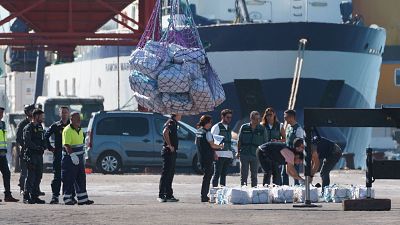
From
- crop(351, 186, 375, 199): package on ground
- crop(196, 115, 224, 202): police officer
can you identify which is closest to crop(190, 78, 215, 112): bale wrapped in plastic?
crop(196, 115, 224, 202): police officer

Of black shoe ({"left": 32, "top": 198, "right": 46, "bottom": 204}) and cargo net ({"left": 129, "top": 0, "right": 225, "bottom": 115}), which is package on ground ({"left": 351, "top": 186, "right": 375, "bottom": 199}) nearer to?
cargo net ({"left": 129, "top": 0, "right": 225, "bottom": 115})

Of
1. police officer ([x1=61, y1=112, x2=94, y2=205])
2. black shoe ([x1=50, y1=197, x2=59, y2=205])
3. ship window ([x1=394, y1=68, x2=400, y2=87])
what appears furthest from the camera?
ship window ([x1=394, y1=68, x2=400, y2=87])

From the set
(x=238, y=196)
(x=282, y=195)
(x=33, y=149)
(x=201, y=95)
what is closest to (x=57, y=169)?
(x=33, y=149)

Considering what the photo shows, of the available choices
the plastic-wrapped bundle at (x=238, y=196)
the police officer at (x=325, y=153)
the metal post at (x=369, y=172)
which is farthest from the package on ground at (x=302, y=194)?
the metal post at (x=369, y=172)

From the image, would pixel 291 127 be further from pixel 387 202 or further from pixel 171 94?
pixel 387 202

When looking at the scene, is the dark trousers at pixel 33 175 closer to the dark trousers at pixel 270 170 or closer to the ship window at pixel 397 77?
the dark trousers at pixel 270 170

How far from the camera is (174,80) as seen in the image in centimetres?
2206

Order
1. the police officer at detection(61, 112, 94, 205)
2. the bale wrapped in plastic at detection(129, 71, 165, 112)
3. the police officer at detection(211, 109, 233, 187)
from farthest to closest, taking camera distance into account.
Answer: the police officer at detection(211, 109, 233, 187) → the bale wrapped in plastic at detection(129, 71, 165, 112) → the police officer at detection(61, 112, 94, 205)

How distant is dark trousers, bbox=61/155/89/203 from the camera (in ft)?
67.9

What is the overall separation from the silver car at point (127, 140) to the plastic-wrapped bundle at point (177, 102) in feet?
39.3

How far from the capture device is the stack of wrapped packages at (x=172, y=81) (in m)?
22.3

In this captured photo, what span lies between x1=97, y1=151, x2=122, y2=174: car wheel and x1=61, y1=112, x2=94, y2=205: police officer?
13.9 metres

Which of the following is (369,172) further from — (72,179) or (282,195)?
(72,179)

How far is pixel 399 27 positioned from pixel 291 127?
40948 mm
